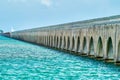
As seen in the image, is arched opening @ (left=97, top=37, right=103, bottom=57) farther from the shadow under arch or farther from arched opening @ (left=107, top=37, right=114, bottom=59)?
arched opening @ (left=107, top=37, right=114, bottom=59)

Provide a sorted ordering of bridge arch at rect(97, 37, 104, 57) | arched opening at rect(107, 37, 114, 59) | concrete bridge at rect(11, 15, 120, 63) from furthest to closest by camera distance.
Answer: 1. bridge arch at rect(97, 37, 104, 57)
2. arched opening at rect(107, 37, 114, 59)
3. concrete bridge at rect(11, 15, 120, 63)

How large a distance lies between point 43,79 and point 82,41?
30150mm

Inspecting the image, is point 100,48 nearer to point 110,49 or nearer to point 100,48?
point 100,48

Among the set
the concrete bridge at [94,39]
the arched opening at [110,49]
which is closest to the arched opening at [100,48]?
the concrete bridge at [94,39]

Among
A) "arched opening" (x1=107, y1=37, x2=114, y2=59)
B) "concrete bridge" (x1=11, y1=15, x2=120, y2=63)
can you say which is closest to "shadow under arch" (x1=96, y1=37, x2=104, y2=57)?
"concrete bridge" (x1=11, y1=15, x2=120, y2=63)

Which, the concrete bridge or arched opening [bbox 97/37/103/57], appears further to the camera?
arched opening [bbox 97/37/103/57]

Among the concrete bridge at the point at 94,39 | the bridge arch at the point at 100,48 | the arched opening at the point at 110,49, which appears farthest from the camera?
the bridge arch at the point at 100,48

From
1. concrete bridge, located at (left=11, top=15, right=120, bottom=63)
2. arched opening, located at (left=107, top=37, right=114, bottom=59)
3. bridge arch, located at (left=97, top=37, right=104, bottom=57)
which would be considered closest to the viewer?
concrete bridge, located at (left=11, top=15, right=120, bottom=63)

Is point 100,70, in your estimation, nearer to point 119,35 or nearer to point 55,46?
point 119,35

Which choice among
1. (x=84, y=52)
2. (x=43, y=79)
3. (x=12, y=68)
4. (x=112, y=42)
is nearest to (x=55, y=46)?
(x=84, y=52)

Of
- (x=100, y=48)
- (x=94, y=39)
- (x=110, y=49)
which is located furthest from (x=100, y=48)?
(x=110, y=49)

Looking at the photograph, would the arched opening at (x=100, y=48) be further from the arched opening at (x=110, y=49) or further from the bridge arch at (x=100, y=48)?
the arched opening at (x=110, y=49)

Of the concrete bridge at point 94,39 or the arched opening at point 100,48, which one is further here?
the arched opening at point 100,48

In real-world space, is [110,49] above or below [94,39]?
below
